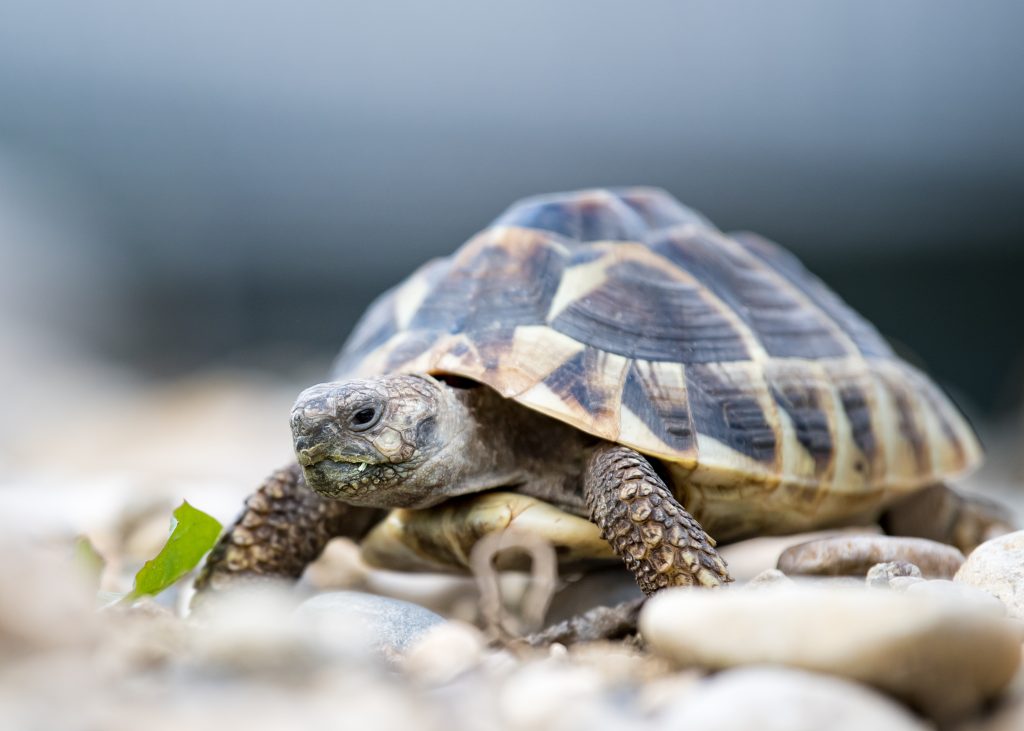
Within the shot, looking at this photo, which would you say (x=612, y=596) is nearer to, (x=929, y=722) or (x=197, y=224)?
(x=929, y=722)

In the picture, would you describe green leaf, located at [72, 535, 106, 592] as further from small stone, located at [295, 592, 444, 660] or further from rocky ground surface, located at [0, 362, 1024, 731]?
small stone, located at [295, 592, 444, 660]

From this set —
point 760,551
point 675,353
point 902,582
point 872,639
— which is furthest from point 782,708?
point 760,551

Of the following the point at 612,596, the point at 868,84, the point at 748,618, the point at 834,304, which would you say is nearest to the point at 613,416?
the point at 612,596

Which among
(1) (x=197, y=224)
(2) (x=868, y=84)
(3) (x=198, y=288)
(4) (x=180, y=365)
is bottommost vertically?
(4) (x=180, y=365)

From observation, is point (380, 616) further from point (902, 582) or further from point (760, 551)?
point (760, 551)

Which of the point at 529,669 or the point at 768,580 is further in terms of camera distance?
the point at 768,580

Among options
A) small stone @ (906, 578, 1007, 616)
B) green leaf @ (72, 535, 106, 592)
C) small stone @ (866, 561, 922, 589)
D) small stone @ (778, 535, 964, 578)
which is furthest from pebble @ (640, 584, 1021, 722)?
green leaf @ (72, 535, 106, 592)

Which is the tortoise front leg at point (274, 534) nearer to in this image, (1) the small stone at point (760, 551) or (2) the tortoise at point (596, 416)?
(2) the tortoise at point (596, 416)
